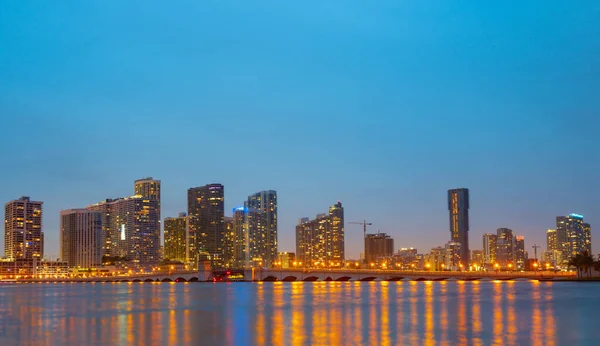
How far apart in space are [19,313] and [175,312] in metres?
19.5

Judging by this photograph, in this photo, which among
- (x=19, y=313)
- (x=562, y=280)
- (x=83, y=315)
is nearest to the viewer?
(x=83, y=315)

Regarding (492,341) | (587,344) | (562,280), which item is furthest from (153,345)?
(562,280)

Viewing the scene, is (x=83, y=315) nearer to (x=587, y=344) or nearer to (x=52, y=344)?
(x=52, y=344)

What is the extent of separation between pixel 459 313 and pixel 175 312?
31161 mm

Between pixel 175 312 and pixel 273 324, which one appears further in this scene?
pixel 175 312

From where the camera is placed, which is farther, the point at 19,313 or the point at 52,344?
the point at 19,313

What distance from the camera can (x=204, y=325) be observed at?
2354 inches

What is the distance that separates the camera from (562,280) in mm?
189875

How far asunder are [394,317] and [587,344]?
23880mm

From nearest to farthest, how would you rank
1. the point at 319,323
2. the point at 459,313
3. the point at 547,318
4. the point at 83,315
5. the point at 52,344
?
the point at 52,344
the point at 319,323
the point at 547,318
the point at 459,313
the point at 83,315

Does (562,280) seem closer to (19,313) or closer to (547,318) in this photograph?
(547,318)

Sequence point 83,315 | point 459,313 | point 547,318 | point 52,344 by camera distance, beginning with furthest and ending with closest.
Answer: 1. point 83,315
2. point 459,313
3. point 547,318
4. point 52,344

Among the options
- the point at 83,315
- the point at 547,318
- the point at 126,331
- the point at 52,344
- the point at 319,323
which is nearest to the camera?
the point at 52,344

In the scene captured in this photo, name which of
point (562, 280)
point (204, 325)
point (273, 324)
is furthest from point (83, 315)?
point (562, 280)
